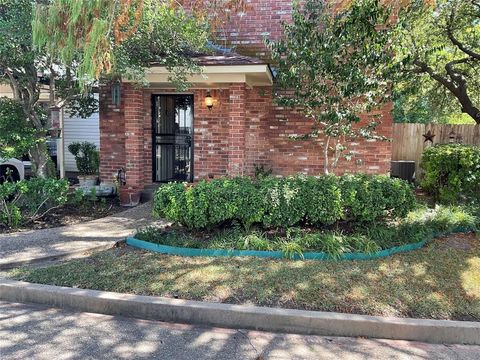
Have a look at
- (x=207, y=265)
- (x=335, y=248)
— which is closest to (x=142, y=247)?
(x=207, y=265)

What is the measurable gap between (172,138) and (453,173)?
6.30 m

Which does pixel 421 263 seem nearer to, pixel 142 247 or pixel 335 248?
pixel 335 248

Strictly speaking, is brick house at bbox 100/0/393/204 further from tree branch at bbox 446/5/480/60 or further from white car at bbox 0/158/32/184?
tree branch at bbox 446/5/480/60

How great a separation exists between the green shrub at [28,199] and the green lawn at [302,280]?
202 centimetres

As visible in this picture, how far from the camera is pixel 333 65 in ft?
22.2

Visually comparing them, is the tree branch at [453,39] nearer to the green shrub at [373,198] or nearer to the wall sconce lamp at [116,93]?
the green shrub at [373,198]

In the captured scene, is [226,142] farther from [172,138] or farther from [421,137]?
[421,137]

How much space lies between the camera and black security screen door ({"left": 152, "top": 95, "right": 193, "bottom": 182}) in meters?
9.18

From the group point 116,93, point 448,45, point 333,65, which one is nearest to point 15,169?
point 116,93

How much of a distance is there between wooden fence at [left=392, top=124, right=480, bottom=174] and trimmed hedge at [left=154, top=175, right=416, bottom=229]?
6.66 meters

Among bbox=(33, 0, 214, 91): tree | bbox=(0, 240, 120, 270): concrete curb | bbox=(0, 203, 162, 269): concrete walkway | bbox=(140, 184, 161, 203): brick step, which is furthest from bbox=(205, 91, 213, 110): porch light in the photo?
bbox=(0, 240, 120, 270): concrete curb

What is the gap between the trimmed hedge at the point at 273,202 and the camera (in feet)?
17.4

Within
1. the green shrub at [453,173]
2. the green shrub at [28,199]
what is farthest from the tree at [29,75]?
the green shrub at [453,173]

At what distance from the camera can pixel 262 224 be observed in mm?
5684
